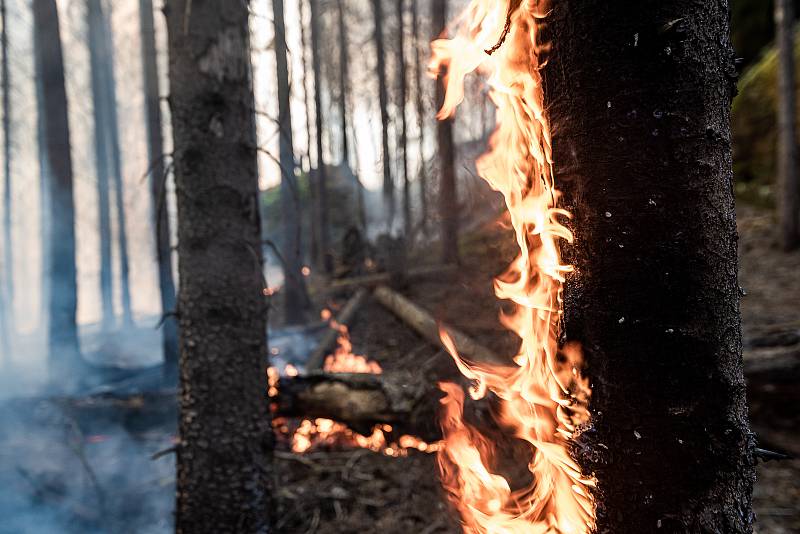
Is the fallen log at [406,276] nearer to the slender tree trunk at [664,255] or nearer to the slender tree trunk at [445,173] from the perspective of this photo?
the slender tree trunk at [445,173]

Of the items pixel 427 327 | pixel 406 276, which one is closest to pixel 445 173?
pixel 406 276

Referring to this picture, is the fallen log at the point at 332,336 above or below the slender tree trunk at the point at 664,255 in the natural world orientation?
below

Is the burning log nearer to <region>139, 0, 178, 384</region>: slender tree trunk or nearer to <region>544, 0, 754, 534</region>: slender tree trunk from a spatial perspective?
<region>544, 0, 754, 534</region>: slender tree trunk

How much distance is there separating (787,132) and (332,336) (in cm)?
945

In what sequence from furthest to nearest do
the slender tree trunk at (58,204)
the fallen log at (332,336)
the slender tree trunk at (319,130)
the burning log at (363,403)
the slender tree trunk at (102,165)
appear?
the slender tree trunk at (102,165) → the slender tree trunk at (319,130) → the slender tree trunk at (58,204) → the fallen log at (332,336) → the burning log at (363,403)

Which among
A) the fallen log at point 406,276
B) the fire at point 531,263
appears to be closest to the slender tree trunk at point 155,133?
the fallen log at point 406,276

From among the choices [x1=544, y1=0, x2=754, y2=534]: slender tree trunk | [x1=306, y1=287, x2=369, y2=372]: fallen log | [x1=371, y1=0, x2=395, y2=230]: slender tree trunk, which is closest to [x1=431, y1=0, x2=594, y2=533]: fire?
[x1=544, y1=0, x2=754, y2=534]: slender tree trunk

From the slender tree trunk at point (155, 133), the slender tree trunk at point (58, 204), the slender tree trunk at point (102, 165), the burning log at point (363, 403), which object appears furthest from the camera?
the slender tree trunk at point (102, 165)

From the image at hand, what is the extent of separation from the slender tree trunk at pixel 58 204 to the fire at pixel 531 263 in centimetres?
1005

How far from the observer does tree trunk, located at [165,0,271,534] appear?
3207mm

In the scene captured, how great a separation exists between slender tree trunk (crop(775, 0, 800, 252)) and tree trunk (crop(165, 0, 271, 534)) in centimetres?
1015

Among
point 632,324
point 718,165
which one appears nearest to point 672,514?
point 632,324

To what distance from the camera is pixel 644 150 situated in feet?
4.08

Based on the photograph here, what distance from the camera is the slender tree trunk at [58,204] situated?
30.0ft
